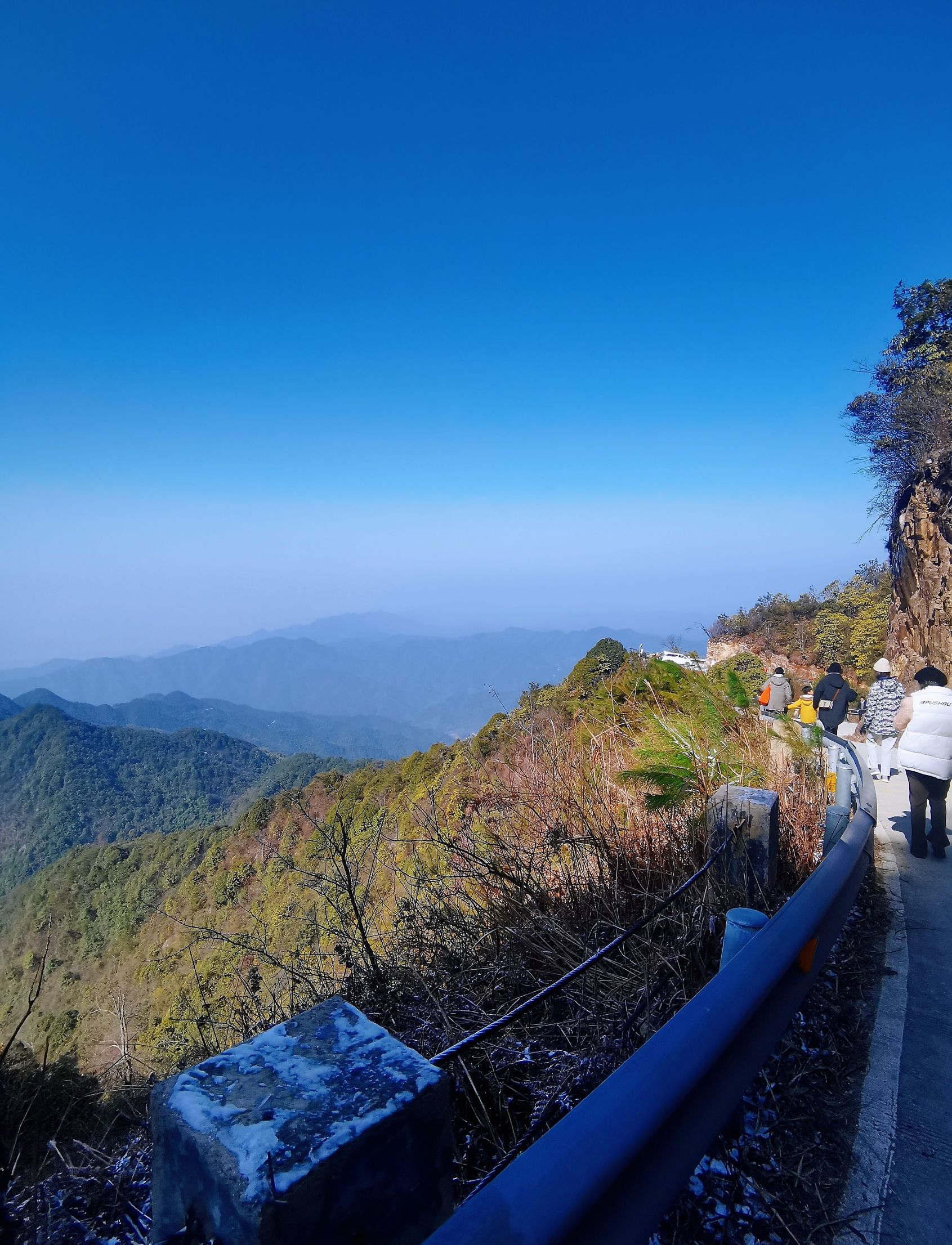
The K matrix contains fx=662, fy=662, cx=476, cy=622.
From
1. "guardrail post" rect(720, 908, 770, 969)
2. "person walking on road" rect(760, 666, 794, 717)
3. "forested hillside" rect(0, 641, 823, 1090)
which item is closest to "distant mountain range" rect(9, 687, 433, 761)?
"person walking on road" rect(760, 666, 794, 717)

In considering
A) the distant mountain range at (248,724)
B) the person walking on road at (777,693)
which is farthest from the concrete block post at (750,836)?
the distant mountain range at (248,724)

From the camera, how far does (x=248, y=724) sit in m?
185

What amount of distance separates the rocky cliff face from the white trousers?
7280 mm

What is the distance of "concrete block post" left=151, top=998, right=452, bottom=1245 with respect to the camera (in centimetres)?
90

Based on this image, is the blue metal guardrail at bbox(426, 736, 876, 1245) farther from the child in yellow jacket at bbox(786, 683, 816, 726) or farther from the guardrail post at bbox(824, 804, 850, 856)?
the child in yellow jacket at bbox(786, 683, 816, 726)

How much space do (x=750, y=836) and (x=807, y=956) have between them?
3.66 feet

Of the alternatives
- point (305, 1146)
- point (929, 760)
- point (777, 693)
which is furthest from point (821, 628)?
point (305, 1146)

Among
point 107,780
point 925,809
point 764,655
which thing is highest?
point 925,809

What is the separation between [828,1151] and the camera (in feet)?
5.80

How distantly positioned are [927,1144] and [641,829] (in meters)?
2.00

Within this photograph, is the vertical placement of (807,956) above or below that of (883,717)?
above

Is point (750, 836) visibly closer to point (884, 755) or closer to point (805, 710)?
point (884, 755)

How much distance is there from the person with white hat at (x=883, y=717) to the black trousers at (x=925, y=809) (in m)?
3.24

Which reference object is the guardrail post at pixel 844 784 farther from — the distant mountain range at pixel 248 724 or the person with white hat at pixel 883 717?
the distant mountain range at pixel 248 724
